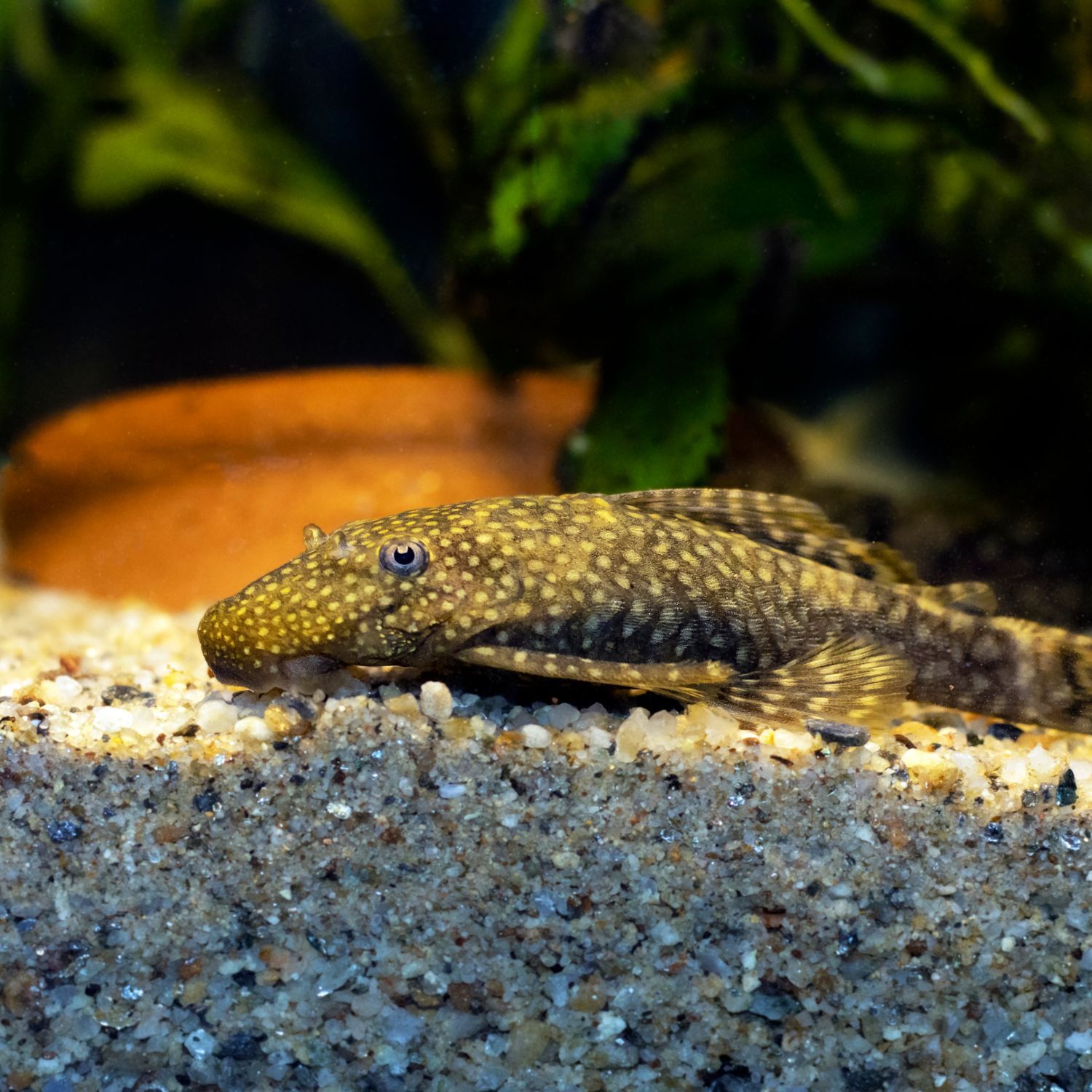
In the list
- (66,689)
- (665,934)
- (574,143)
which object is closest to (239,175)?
(574,143)

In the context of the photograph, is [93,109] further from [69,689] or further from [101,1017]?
[101,1017]

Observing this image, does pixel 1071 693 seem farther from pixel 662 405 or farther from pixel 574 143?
pixel 574 143

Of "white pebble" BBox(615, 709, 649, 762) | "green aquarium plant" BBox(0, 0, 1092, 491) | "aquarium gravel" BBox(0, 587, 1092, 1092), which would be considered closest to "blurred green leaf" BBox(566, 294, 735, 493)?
"green aquarium plant" BBox(0, 0, 1092, 491)

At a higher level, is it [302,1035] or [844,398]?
[844,398]

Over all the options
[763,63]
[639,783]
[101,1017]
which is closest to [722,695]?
[639,783]

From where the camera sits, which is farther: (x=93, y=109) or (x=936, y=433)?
(x=93, y=109)

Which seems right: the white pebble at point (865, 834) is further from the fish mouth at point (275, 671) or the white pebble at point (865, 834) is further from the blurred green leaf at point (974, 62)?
the blurred green leaf at point (974, 62)
